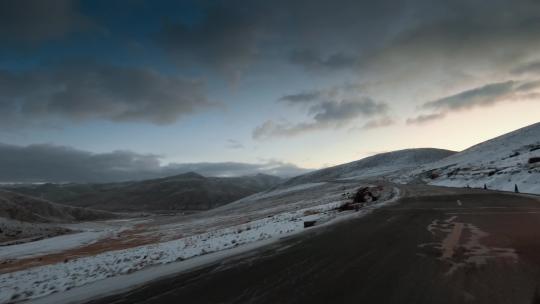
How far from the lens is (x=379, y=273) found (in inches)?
302

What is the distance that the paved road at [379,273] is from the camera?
20.6 feet

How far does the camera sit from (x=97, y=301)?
8.00 meters

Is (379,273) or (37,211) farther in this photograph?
(37,211)

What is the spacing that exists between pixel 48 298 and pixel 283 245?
753cm

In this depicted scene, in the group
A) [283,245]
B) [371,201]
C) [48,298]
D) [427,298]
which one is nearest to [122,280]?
[48,298]

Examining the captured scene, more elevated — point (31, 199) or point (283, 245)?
point (31, 199)

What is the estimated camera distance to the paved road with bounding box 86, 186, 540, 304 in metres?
6.29

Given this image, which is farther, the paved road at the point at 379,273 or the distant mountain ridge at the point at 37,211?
the distant mountain ridge at the point at 37,211

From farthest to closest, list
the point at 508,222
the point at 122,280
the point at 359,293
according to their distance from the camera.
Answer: the point at 508,222
the point at 122,280
the point at 359,293

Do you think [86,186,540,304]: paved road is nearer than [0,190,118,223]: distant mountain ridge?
Yes

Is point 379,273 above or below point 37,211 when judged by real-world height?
below

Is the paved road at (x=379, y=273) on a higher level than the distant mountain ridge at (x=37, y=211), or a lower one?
lower

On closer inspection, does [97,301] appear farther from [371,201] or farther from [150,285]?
[371,201]

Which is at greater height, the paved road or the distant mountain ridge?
the distant mountain ridge
